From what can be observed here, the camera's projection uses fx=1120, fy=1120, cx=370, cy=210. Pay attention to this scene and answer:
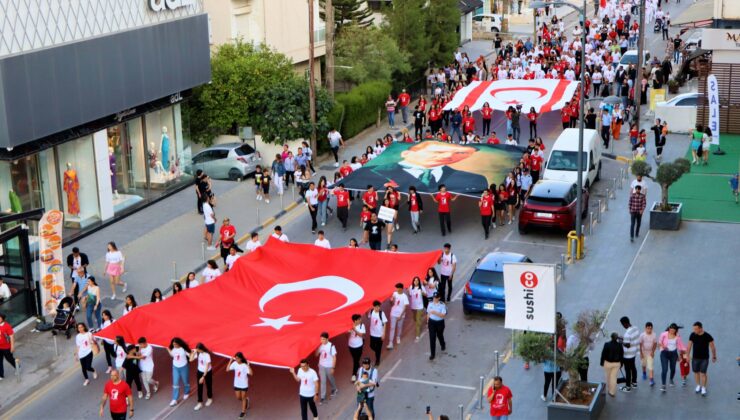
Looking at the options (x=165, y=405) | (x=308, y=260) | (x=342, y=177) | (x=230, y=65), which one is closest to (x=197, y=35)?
(x=230, y=65)

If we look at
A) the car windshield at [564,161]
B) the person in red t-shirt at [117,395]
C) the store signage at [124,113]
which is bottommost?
the person in red t-shirt at [117,395]

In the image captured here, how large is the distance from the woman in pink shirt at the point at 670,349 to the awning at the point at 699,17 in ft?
79.5

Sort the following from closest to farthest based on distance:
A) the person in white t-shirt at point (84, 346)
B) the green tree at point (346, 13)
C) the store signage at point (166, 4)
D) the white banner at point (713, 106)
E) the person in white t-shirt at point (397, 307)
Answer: the person in white t-shirt at point (84, 346), the person in white t-shirt at point (397, 307), the store signage at point (166, 4), the white banner at point (713, 106), the green tree at point (346, 13)

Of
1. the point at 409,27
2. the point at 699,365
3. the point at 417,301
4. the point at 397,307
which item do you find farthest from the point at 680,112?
the point at 699,365

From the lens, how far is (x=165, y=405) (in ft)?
71.4

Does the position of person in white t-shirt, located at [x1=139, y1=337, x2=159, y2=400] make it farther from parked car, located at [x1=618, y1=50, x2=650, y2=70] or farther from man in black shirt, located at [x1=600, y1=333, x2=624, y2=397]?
parked car, located at [x1=618, y1=50, x2=650, y2=70]

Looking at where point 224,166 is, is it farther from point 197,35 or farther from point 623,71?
point 623,71

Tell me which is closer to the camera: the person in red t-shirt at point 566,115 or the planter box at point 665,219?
the planter box at point 665,219

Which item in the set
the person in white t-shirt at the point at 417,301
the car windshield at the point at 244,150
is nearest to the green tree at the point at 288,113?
the car windshield at the point at 244,150

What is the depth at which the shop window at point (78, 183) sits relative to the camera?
1282 inches

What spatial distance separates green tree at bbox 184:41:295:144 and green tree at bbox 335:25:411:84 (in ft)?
24.0

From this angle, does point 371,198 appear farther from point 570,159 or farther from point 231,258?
point 570,159

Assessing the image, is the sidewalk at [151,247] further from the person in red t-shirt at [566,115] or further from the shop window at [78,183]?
the person in red t-shirt at [566,115]

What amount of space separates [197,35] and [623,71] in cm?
2058
